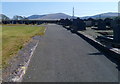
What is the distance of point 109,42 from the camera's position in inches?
672

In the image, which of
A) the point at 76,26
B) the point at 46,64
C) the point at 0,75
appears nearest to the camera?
the point at 0,75

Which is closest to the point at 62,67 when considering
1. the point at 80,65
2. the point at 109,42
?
the point at 80,65

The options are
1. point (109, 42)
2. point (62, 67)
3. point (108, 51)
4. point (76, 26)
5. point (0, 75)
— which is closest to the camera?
point (0, 75)

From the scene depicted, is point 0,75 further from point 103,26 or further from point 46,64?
point 103,26

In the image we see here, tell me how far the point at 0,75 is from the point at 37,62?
2.84 metres

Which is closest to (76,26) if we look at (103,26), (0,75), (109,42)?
(103,26)

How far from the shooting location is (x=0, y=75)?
351 inches

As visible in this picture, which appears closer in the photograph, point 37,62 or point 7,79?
point 7,79

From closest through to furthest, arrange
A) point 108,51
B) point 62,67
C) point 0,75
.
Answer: point 0,75 → point 62,67 → point 108,51

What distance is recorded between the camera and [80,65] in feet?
35.0

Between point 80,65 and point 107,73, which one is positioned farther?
point 80,65

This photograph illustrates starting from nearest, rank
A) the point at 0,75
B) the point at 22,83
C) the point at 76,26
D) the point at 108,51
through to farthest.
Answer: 1. the point at 22,83
2. the point at 0,75
3. the point at 108,51
4. the point at 76,26

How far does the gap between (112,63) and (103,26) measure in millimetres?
34083

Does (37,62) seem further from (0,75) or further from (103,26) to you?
(103,26)
